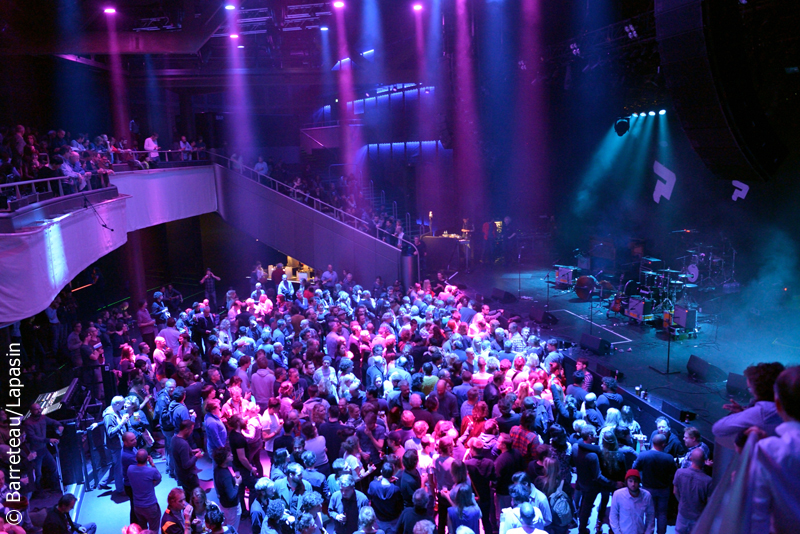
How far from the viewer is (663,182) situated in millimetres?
17250

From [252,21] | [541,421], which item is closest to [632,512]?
[541,421]

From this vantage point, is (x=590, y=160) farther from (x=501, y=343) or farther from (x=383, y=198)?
(x=501, y=343)

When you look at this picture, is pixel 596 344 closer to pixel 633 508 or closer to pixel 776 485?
pixel 633 508

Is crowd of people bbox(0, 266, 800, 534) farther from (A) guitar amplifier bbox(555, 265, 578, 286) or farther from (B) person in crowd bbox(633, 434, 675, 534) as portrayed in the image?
(A) guitar amplifier bbox(555, 265, 578, 286)

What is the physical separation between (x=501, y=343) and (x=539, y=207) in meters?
13.1

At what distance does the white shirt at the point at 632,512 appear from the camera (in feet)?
15.9

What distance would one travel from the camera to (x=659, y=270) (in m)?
13.5

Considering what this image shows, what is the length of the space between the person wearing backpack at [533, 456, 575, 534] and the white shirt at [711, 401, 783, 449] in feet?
8.70

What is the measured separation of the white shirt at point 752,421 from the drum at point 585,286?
1321 centimetres

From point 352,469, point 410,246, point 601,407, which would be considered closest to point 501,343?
point 601,407

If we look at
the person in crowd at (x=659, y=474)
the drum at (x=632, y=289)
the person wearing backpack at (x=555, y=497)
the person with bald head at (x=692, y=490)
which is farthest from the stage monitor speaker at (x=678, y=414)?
the drum at (x=632, y=289)

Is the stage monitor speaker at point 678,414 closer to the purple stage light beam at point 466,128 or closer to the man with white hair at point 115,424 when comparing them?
the man with white hair at point 115,424

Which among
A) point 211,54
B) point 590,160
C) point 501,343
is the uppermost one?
point 211,54

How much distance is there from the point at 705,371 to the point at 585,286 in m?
5.74
